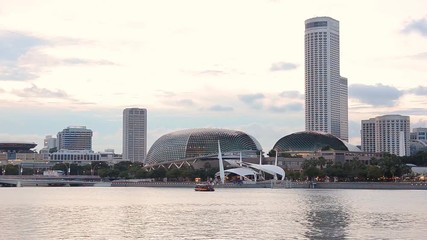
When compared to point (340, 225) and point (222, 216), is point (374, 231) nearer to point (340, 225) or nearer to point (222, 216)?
point (340, 225)

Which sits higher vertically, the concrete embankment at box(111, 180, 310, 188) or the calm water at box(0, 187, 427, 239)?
the concrete embankment at box(111, 180, 310, 188)

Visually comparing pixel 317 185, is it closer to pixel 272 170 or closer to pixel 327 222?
pixel 272 170

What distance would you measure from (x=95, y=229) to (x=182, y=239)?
969 centimetres

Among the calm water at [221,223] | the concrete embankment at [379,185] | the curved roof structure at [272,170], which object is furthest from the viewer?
the curved roof structure at [272,170]

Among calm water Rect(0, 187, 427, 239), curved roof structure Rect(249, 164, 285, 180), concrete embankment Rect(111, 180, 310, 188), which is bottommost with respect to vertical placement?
calm water Rect(0, 187, 427, 239)

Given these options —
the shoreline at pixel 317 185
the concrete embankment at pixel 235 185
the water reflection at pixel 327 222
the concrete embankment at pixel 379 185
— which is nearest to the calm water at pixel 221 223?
the water reflection at pixel 327 222

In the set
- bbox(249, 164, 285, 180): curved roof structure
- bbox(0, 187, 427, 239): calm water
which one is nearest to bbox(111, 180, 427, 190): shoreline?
bbox(249, 164, 285, 180): curved roof structure

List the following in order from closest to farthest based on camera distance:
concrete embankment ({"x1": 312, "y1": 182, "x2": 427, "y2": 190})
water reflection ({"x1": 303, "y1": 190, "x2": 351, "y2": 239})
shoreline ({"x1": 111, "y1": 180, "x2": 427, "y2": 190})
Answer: water reflection ({"x1": 303, "y1": 190, "x2": 351, "y2": 239})
concrete embankment ({"x1": 312, "y1": 182, "x2": 427, "y2": 190})
shoreline ({"x1": 111, "y1": 180, "x2": 427, "y2": 190})

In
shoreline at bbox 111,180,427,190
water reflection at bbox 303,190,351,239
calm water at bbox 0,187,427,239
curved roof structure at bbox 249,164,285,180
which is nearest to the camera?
water reflection at bbox 303,190,351,239

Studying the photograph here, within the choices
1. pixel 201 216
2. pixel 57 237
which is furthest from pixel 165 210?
pixel 57 237

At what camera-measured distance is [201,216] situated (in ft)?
231

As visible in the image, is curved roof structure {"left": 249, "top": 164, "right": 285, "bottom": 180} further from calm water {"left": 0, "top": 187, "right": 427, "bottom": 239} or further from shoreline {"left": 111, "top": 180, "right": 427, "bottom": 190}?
calm water {"left": 0, "top": 187, "right": 427, "bottom": 239}

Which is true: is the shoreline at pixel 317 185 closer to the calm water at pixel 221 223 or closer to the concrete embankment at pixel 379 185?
the concrete embankment at pixel 379 185

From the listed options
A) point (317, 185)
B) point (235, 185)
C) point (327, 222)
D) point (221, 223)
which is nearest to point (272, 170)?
point (235, 185)
